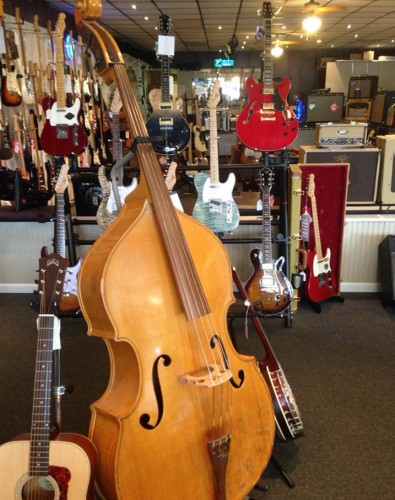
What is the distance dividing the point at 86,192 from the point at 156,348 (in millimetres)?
2242

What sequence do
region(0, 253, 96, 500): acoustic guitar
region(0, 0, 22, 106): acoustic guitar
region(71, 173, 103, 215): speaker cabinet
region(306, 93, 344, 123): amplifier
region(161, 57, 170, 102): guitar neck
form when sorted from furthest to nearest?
region(306, 93, 344, 123): amplifier, region(0, 0, 22, 106): acoustic guitar, region(71, 173, 103, 215): speaker cabinet, region(161, 57, 170, 102): guitar neck, region(0, 253, 96, 500): acoustic guitar

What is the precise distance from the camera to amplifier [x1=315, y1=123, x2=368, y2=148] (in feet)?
11.4

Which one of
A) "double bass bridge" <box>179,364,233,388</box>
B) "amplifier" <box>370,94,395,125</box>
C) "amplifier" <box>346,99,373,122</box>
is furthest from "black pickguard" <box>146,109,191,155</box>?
"amplifier" <box>346,99,373,122</box>

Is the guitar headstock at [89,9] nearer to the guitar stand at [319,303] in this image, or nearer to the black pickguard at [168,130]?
the black pickguard at [168,130]

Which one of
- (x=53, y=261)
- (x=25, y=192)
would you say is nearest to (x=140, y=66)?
(x=25, y=192)

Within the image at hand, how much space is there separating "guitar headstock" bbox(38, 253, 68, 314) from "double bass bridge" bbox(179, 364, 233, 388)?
48 centimetres

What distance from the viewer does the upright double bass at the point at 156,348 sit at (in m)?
1.25

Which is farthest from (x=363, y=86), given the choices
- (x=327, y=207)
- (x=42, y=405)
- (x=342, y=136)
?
(x=42, y=405)

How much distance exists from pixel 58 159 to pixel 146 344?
2.13 m

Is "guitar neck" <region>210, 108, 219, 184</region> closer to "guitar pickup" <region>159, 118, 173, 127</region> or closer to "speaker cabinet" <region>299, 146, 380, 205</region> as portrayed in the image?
"guitar pickup" <region>159, 118, 173, 127</region>

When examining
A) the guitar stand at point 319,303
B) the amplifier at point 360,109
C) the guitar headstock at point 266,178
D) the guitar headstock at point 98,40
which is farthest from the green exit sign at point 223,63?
the guitar headstock at point 98,40

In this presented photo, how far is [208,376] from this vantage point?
1.31 meters

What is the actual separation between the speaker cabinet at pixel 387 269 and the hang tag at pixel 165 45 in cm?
210

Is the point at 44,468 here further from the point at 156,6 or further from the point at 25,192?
the point at 156,6
